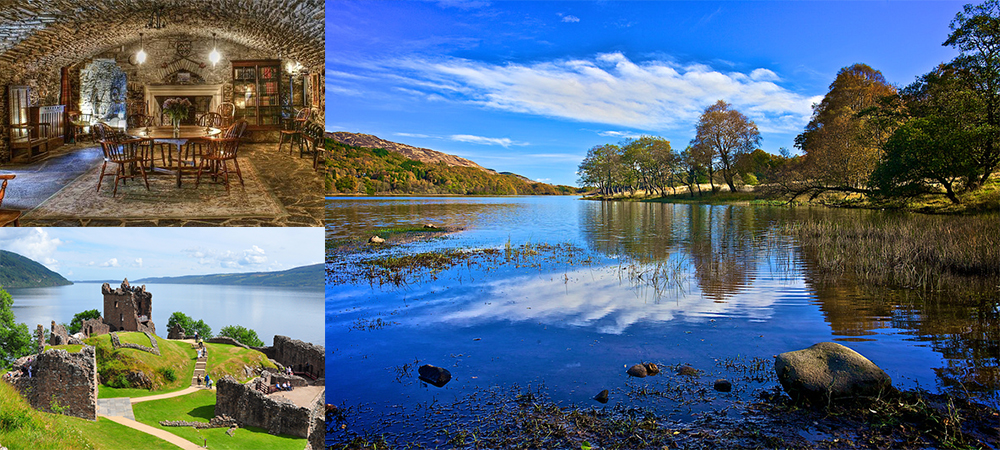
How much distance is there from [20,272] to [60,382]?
8283mm

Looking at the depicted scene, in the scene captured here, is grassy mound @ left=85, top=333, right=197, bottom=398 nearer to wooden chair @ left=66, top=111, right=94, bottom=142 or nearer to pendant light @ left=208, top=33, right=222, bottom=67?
wooden chair @ left=66, top=111, right=94, bottom=142

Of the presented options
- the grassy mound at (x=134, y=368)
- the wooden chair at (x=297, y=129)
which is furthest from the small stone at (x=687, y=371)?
the grassy mound at (x=134, y=368)

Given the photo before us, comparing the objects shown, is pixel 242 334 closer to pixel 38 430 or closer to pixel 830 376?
pixel 38 430

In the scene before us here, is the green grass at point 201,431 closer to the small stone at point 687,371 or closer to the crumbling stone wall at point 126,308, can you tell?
the crumbling stone wall at point 126,308

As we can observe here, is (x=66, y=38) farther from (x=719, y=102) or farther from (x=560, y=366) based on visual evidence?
(x=719, y=102)

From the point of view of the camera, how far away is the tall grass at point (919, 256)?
938cm

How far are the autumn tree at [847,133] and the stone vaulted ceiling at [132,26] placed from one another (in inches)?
935

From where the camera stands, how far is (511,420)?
430 cm

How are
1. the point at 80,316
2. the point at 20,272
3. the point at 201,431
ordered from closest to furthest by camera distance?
the point at 201,431 < the point at 20,272 < the point at 80,316

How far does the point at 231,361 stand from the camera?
22.6 meters

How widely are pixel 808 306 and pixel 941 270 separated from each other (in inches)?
180

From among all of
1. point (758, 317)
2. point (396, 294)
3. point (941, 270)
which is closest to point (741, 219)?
point (941, 270)

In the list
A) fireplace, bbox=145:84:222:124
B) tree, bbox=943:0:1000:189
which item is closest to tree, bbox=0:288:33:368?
fireplace, bbox=145:84:222:124

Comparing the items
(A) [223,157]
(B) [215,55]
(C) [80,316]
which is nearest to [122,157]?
(A) [223,157]
